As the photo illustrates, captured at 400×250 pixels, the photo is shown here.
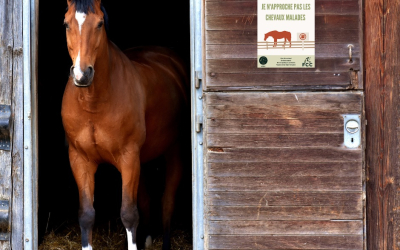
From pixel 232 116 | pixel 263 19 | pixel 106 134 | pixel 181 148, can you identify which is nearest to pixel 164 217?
pixel 181 148

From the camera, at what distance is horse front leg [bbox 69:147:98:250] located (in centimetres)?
549

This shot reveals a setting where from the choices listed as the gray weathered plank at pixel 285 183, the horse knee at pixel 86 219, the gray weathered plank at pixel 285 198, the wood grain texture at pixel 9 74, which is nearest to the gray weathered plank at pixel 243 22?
the gray weathered plank at pixel 285 183

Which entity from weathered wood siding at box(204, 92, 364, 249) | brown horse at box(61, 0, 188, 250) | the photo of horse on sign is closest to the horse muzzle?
brown horse at box(61, 0, 188, 250)

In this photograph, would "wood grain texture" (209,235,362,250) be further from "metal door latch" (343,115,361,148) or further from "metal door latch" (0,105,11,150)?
"metal door latch" (0,105,11,150)

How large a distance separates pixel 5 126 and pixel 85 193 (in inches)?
33.9

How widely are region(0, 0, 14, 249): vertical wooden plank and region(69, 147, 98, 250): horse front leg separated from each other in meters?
0.57

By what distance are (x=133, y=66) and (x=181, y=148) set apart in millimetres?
1138

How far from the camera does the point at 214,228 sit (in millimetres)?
5098

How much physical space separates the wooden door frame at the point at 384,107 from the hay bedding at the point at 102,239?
209 cm

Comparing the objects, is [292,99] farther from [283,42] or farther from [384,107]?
[384,107]

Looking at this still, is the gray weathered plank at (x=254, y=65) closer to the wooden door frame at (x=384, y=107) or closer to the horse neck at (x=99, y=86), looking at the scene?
the wooden door frame at (x=384, y=107)

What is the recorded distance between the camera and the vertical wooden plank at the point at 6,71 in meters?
5.26

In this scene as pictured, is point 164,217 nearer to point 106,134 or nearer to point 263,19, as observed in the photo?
point 106,134

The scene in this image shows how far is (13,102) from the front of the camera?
528 cm
